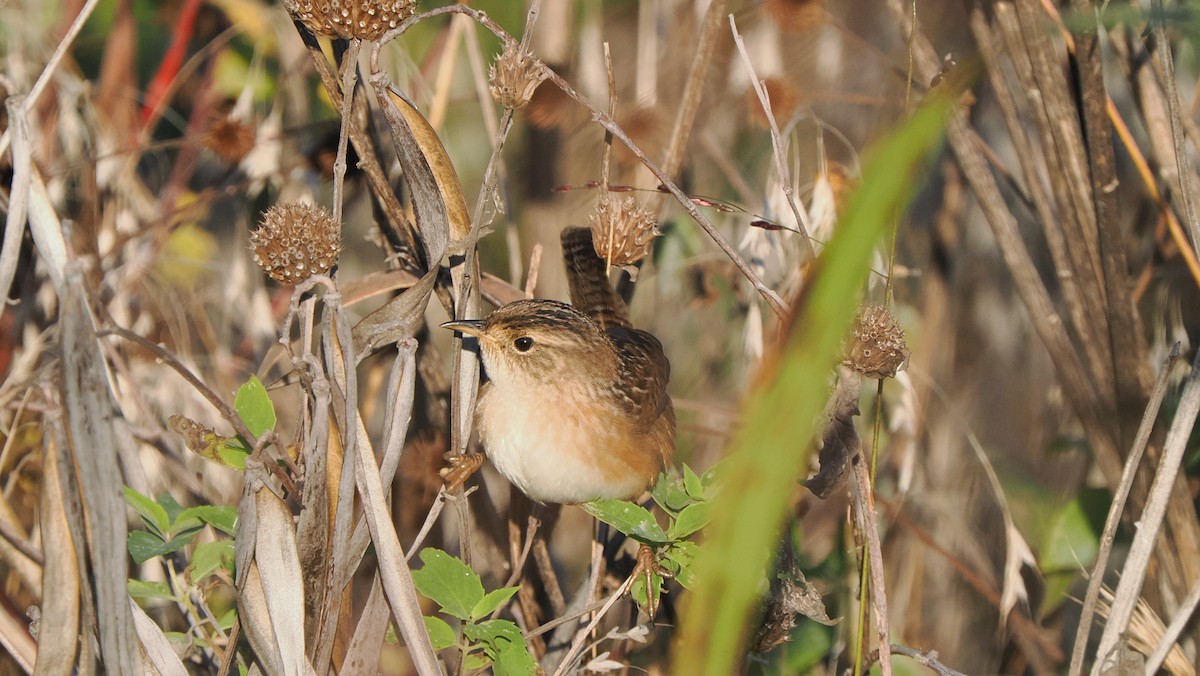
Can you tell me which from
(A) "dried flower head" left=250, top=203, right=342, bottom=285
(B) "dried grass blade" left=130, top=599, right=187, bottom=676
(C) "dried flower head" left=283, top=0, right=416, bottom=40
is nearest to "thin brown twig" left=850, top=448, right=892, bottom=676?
(A) "dried flower head" left=250, top=203, right=342, bottom=285

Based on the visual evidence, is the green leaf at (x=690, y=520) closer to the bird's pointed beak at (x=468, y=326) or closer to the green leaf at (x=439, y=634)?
the green leaf at (x=439, y=634)

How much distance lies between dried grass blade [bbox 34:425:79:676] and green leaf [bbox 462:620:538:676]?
577mm

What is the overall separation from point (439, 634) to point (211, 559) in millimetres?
422

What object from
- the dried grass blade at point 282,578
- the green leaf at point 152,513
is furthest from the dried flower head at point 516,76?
the green leaf at point 152,513

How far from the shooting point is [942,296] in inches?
131

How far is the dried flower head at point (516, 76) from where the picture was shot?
158cm

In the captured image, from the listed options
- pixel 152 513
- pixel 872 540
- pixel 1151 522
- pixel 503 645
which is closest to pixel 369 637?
pixel 503 645

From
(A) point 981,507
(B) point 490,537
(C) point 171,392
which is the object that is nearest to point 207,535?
(C) point 171,392

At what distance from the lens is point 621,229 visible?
187cm

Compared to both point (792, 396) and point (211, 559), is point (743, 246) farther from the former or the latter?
point (792, 396)

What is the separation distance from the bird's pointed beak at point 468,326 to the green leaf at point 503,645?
519 mm

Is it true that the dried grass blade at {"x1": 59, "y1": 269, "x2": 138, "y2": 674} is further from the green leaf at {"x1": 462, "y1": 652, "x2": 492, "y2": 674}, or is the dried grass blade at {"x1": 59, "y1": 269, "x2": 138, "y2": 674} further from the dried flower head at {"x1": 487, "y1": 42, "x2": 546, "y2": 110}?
the dried flower head at {"x1": 487, "y1": 42, "x2": 546, "y2": 110}

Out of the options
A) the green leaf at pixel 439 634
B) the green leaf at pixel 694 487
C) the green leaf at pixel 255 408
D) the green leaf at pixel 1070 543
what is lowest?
the green leaf at pixel 1070 543

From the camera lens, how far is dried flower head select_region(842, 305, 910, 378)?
1478 millimetres
